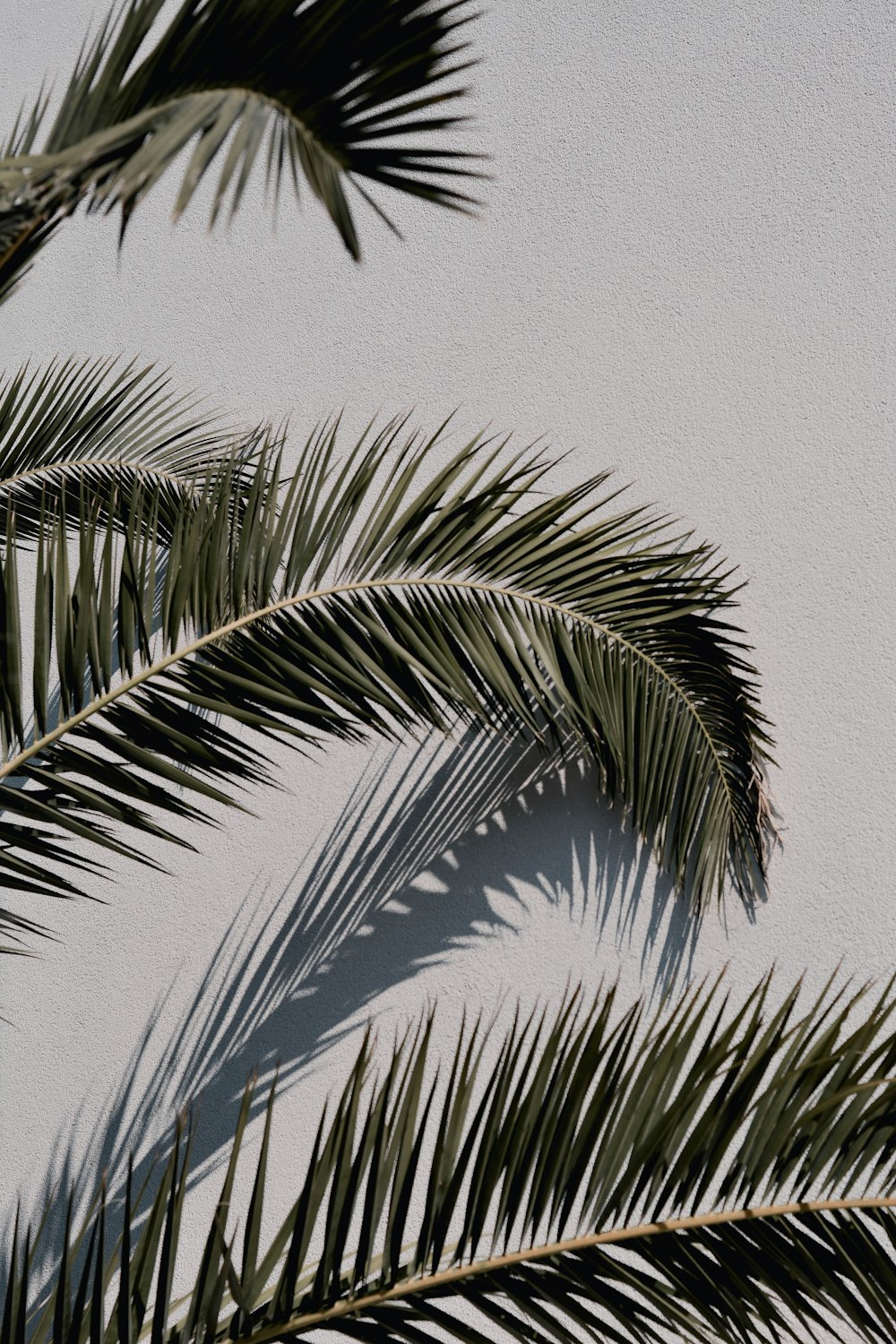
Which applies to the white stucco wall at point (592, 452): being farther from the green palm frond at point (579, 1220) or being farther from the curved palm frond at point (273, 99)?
the curved palm frond at point (273, 99)

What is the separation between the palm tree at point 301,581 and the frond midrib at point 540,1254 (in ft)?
2.26

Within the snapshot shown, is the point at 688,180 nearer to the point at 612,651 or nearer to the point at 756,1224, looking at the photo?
the point at 612,651

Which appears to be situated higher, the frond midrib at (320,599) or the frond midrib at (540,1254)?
the frond midrib at (320,599)

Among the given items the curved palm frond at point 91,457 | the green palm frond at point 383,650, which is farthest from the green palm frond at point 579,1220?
the curved palm frond at point 91,457

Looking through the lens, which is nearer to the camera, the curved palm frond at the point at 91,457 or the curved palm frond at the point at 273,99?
the curved palm frond at the point at 273,99

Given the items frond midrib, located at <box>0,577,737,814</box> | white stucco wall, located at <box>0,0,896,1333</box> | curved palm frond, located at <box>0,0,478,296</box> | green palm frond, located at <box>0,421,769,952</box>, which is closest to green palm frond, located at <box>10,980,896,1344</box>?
green palm frond, located at <box>0,421,769,952</box>

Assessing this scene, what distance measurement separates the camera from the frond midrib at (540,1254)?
1462 millimetres

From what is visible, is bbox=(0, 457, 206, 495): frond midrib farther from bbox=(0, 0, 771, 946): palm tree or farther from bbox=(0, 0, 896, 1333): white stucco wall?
bbox=(0, 0, 896, 1333): white stucco wall

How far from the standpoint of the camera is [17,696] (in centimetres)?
188

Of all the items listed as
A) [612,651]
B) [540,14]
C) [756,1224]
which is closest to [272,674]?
[612,651]

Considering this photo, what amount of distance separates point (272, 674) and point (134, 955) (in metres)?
1.72

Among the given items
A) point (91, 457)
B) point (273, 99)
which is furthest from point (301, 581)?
point (91, 457)

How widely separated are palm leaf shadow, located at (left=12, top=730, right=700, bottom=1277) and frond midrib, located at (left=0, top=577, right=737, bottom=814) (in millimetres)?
409

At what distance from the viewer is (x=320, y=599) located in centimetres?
224
